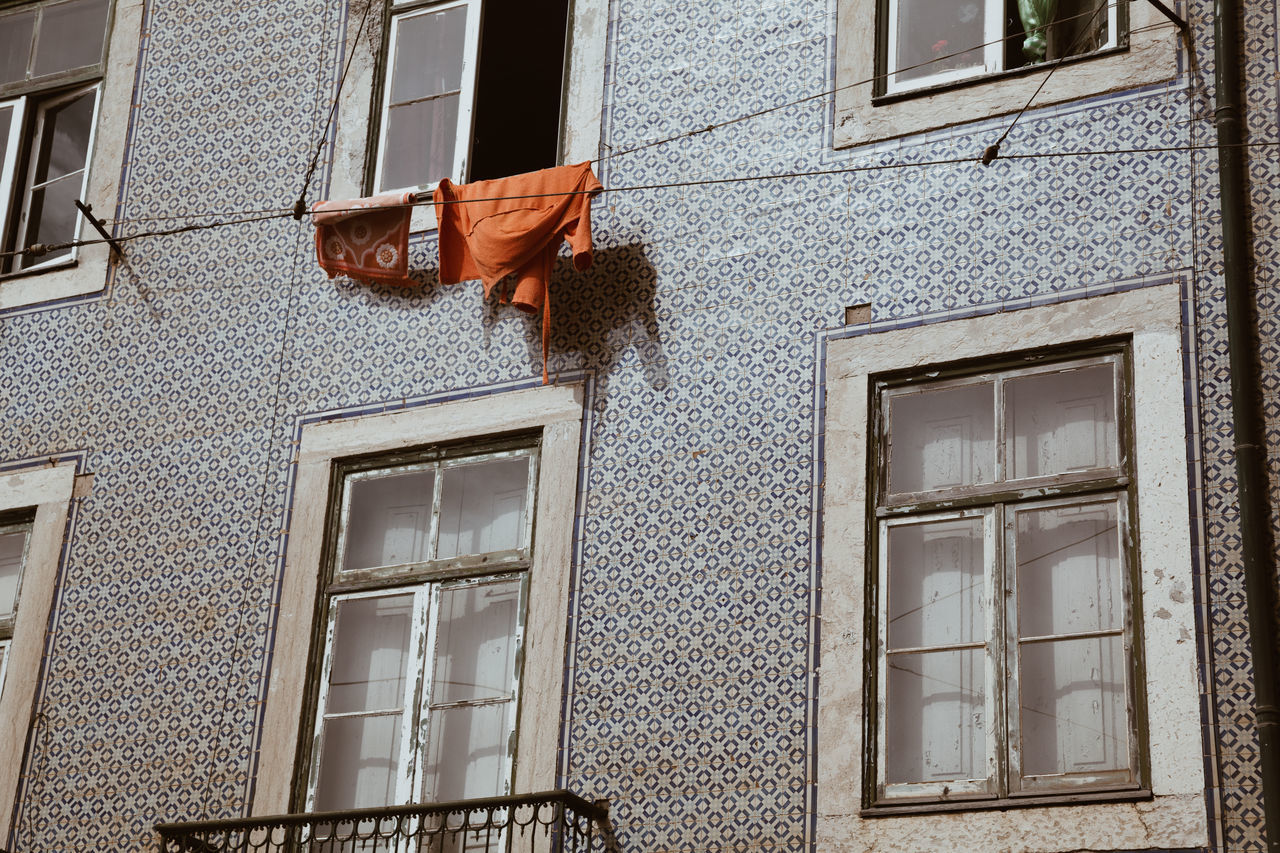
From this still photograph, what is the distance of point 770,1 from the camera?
26.8 ft

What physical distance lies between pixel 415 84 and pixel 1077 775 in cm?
430

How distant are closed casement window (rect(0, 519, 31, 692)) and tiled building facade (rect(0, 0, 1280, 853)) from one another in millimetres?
141

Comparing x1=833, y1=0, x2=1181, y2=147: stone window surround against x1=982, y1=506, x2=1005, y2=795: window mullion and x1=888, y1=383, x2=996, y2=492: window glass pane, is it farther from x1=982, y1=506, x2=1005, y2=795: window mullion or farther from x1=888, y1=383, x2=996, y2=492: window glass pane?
x1=982, y1=506, x2=1005, y2=795: window mullion

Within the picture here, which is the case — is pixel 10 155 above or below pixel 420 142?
above

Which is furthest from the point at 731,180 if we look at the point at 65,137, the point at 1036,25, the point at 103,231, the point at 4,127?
the point at 4,127

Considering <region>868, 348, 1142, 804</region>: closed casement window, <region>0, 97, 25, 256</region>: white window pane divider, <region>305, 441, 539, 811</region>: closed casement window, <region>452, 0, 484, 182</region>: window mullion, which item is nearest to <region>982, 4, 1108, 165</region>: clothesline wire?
<region>868, 348, 1142, 804</region>: closed casement window

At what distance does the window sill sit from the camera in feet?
20.5

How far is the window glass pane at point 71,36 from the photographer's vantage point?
9.78m

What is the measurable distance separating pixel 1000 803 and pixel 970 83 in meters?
2.73

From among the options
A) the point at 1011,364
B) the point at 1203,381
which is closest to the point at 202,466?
the point at 1011,364

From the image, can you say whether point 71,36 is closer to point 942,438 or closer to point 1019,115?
point 1019,115

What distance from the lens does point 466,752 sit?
7527 mm

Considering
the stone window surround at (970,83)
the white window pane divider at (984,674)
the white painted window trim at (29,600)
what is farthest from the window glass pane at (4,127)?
the white window pane divider at (984,674)

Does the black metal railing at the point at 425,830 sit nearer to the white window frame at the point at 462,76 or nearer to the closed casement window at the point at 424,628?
the closed casement window at the point at 424,628
